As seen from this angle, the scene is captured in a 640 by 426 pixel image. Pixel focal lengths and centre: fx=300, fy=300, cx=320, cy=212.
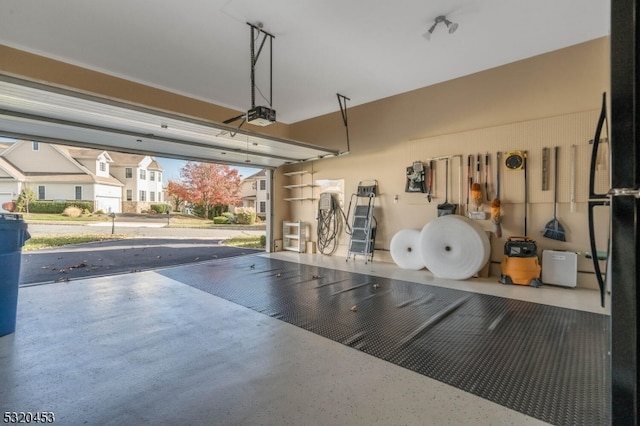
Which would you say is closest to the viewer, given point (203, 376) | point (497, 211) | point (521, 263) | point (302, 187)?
point (203, 376)

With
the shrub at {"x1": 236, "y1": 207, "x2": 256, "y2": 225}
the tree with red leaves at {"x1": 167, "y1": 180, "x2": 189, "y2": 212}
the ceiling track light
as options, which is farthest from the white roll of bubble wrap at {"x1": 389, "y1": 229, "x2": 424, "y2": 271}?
the tree with red leaves at {"x1": 167, "y1": 180, "x2": 189, "y2": 212}

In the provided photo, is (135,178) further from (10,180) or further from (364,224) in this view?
(364,224)

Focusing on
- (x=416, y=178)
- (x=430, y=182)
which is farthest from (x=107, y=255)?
(x=430, y=182)

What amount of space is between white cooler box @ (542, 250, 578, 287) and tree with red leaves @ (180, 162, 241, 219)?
1430cm

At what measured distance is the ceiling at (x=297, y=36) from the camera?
11.3 ft

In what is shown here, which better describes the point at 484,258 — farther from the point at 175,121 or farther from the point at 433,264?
the point at 175,121

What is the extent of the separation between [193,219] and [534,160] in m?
15.5

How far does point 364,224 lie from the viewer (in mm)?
6668

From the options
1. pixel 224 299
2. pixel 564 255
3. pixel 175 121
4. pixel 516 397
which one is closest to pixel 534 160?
pixel 564 255

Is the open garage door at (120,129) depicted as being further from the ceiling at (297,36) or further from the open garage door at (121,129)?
the ceiling at (297,36)

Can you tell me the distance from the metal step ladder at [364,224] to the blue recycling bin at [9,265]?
17.2 ft

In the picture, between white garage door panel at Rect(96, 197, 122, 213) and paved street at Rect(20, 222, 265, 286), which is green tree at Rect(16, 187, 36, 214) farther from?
white garage door panel at Rect(96, 197, 122, 213)

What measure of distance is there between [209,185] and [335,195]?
34.6ft

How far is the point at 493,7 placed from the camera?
11.4 feet
